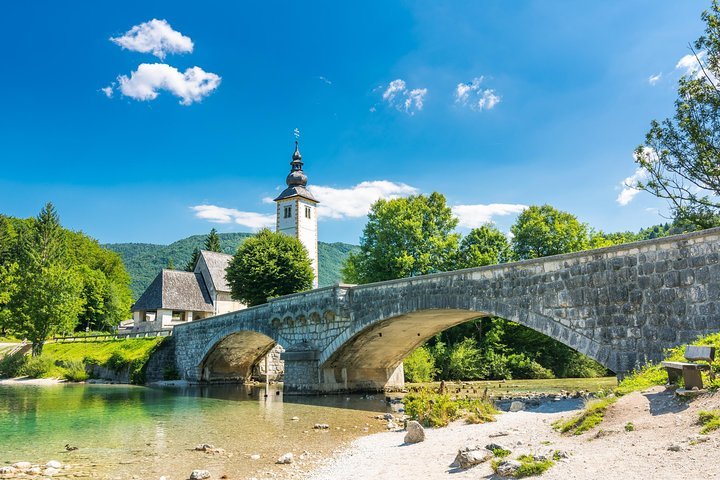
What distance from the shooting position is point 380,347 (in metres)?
25.9

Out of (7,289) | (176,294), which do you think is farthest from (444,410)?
(7,289)

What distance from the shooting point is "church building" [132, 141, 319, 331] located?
5194cm

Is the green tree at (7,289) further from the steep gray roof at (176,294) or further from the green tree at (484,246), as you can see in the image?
the green tree at (484,246)

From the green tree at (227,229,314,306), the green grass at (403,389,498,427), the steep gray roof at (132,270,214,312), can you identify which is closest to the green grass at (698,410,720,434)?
the green grass at (403,389,498,427)

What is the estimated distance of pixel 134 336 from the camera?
1737 inches

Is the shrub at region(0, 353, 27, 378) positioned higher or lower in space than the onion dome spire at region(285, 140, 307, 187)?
lower

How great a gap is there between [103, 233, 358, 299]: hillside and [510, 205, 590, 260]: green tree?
9788cm

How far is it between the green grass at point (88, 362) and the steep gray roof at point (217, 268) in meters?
14.2

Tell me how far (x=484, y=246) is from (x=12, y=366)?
1461 inches

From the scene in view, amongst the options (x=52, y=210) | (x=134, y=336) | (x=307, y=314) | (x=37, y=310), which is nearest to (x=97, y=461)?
(x=307, y=314)

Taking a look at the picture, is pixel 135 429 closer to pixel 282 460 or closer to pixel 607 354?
pixel 282 460

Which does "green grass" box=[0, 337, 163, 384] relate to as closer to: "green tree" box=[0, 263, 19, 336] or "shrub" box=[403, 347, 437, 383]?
"green tree" box=[0, 263, 19, 336]

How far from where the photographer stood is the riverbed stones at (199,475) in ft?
30.5

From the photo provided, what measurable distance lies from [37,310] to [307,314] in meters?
29.9
